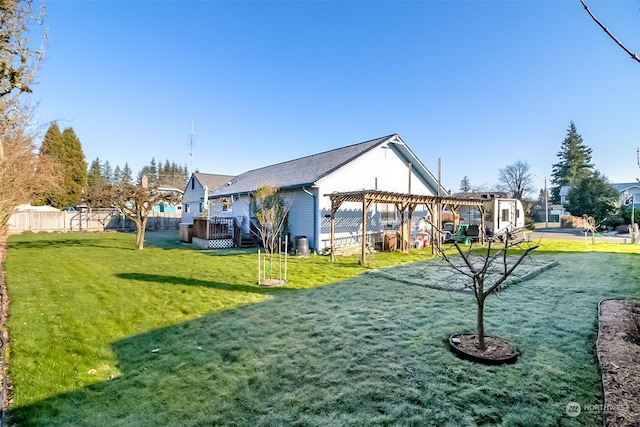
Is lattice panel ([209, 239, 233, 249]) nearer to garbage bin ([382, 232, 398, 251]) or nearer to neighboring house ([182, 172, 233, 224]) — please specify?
garbage bin ([382, 232, 398, 251])

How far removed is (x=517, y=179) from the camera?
46.9 m

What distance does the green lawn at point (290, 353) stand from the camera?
122 inches

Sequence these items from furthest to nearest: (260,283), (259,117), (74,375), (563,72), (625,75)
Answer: (259,117), (563,72), (260,283), (74,375), (625,75)

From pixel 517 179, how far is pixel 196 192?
45900 mm

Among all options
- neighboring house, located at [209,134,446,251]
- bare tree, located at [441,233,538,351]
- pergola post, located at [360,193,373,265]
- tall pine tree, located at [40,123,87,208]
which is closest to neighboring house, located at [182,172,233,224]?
neighboring house, located at [209,134,446,251]

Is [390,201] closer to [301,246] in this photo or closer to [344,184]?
[344,184]

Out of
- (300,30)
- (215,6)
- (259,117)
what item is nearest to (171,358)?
(215,6)

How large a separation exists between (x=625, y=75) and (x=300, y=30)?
13.8m

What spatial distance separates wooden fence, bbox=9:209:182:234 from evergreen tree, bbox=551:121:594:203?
56472 mm

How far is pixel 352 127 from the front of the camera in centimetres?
2423

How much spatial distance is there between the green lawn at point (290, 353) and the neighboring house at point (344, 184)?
617 centimetres

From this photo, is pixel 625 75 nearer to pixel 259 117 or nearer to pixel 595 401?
pixel 595 401

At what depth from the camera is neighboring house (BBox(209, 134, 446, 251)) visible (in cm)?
1416

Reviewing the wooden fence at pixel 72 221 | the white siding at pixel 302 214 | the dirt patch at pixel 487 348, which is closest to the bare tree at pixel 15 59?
the dirt patch at pixel 487 348
